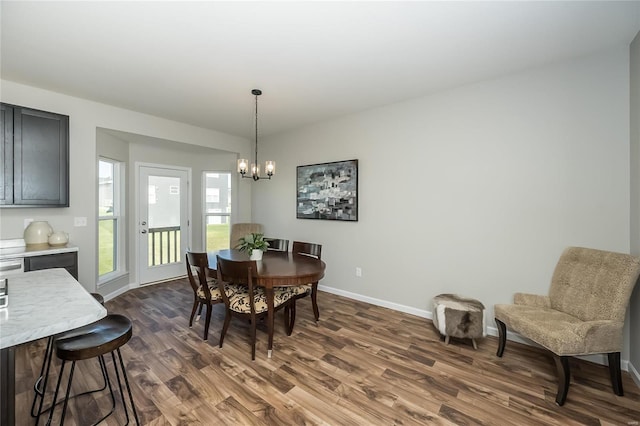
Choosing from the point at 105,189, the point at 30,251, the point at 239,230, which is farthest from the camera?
the point at 239,230

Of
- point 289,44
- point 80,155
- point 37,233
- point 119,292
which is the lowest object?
point 119,292

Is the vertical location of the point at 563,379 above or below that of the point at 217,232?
below

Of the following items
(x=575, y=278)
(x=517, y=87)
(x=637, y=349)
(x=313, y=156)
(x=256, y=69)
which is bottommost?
(x=637, y=349)

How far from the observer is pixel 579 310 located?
7.04ft

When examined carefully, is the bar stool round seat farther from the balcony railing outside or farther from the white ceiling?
the balcony railing outside

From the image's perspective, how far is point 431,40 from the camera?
2.14 meters

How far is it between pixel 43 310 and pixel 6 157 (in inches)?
100

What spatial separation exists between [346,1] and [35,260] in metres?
3.59

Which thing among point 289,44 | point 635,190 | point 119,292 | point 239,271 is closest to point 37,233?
point 119,292

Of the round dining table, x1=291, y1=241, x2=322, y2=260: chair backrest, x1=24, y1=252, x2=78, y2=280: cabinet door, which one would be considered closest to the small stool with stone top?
the round dining table

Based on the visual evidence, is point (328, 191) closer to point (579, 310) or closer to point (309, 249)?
point (309, 249)

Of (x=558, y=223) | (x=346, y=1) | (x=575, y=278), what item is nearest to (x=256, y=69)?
(x=346, y=1)

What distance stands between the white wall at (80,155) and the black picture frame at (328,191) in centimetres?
239

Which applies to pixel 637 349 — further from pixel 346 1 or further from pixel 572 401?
pixel 346 1
